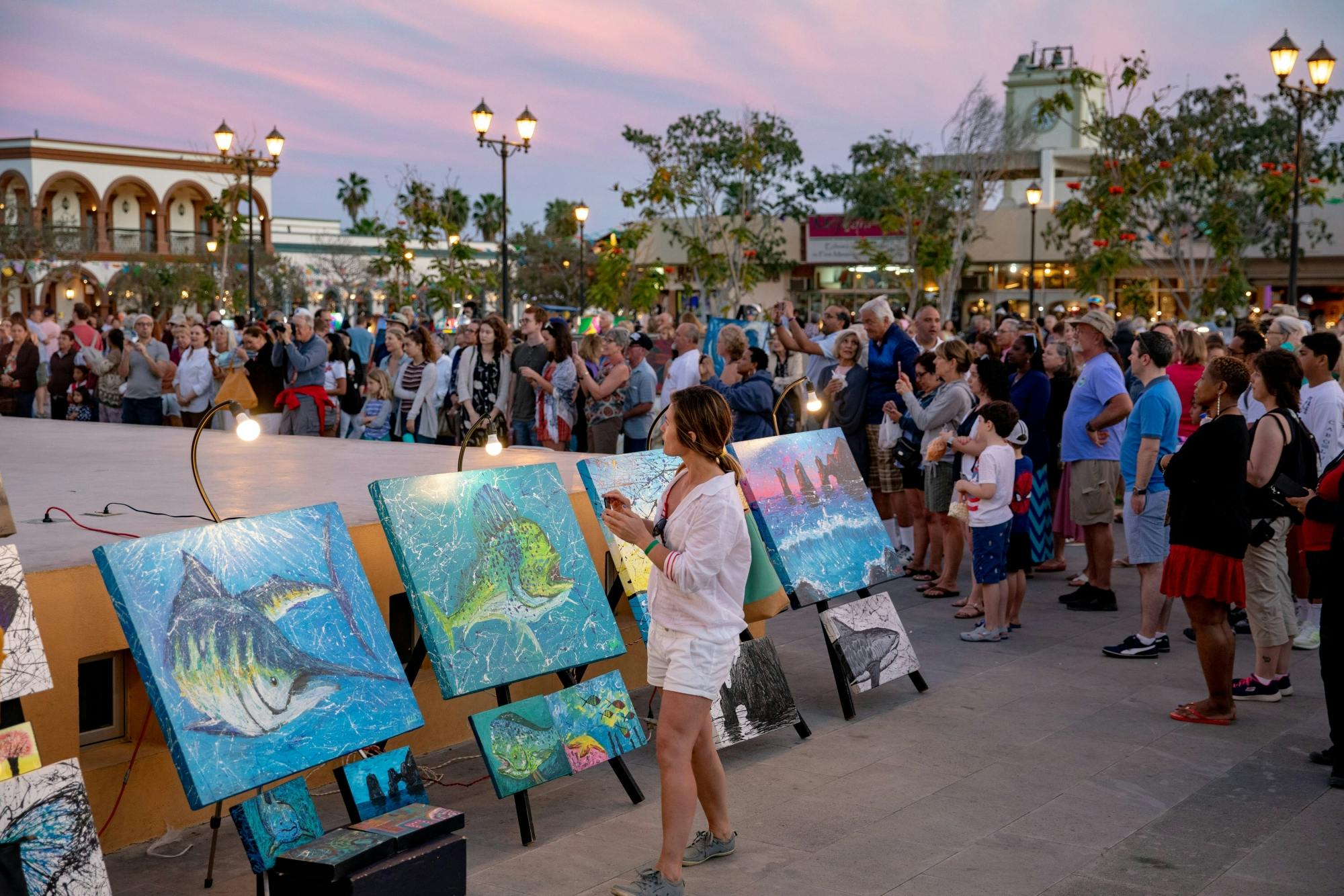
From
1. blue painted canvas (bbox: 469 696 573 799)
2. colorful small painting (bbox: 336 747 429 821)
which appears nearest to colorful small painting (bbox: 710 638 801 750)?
blue painted canvas (bbox: 469 696 573 799)

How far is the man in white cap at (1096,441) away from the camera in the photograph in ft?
27.6

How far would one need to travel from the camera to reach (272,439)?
31.4 ft

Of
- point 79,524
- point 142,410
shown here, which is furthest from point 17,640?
point 142,410

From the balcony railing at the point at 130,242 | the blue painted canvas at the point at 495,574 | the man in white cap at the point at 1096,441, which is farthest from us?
the balcony railing at the point at 130,242

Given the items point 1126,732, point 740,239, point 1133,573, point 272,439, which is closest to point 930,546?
point 1133,573

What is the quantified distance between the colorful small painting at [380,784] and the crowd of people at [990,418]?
1763 millimetres

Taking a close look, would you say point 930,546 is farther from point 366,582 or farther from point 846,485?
point 366,582

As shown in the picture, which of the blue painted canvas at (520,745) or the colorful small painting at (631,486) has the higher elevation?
the colorful small painting at (631,486)

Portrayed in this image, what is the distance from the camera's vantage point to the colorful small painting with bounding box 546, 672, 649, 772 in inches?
197

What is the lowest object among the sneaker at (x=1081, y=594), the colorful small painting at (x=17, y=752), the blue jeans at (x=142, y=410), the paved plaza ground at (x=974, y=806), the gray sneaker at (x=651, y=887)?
the paved plaza ground at (x=974, y=806)

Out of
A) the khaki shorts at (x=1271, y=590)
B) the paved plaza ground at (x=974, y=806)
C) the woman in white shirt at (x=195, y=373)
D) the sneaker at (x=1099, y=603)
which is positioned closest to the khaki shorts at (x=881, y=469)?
the sneaker at (x=1099, y=603)

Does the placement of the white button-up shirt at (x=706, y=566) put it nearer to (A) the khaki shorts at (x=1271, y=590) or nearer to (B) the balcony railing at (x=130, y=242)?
(A) the khaki shorts at (x=1271, y=590)

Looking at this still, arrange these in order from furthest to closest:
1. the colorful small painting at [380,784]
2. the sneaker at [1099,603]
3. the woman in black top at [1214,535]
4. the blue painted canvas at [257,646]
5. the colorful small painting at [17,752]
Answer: the sneaker at [1099,603] < the woman in black top at [1214,535] < the colorful small painting at [380,784] < the blue painted canvas at [257,646] < the colorful small painting at [17,752]

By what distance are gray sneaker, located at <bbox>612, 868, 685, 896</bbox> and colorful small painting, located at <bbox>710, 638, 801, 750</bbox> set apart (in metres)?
1.32
